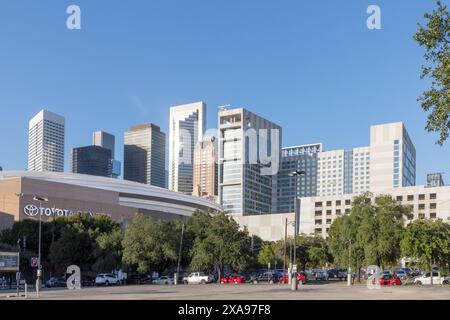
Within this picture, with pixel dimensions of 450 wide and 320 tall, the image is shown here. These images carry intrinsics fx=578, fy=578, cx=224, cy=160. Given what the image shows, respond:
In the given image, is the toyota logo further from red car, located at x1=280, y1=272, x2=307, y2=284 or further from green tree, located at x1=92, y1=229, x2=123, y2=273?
red car, located at x1=280, y1=272, x2=307, y2=284

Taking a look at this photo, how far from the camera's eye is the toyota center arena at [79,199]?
114500mm

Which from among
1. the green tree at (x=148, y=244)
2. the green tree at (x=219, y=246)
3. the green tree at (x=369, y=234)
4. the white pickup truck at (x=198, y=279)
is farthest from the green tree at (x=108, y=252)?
the green tree at (x=369, y=234)

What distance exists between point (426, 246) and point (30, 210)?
78027 mm

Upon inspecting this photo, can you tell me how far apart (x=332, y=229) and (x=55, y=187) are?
67.9m

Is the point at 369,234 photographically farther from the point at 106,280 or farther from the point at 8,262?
the point at 8,262

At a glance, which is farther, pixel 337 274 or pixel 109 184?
pixel 109 184

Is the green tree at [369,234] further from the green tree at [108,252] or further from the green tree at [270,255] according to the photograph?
the green tree at [270,255]

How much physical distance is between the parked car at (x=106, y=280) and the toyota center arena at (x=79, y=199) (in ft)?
92.2

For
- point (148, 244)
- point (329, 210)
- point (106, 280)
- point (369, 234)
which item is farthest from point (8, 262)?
point (329, 210)

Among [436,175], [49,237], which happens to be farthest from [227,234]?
[436,175]

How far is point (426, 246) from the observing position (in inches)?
2608

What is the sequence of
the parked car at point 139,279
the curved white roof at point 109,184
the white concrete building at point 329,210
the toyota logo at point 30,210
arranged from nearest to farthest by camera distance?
1. the parked car at point 139,279
2. the toyota logo at point 30,210
3. the curved white roof at point 109,184
4. the white concrete building at point 329,210

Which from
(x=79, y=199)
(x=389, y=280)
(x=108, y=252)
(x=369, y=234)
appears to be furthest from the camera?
(x=79, y=199)
